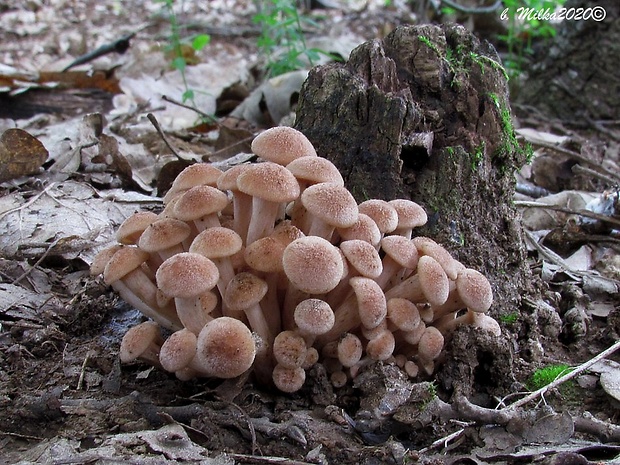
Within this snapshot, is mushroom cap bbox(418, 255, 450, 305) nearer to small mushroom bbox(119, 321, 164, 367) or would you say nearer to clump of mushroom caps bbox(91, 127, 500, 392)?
clump of mushroom caps bbox(91, 127, 500, 392)

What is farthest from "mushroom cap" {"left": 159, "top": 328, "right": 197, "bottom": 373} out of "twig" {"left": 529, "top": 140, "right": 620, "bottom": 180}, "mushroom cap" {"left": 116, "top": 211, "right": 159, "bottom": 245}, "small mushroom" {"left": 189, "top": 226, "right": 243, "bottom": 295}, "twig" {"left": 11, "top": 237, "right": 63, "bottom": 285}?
"twig" {"left": 529, "top": 140, "right": 620, "bottom": 180}

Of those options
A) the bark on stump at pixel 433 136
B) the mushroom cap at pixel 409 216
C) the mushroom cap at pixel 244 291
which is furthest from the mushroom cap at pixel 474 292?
the mushroom cap at pixel 244 291

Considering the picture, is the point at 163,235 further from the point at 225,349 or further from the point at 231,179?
the point at 225,349

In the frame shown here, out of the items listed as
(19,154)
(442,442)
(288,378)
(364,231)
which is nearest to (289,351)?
(288,378)

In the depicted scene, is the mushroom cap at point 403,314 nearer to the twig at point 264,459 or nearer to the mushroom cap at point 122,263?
the twig at point 264,459

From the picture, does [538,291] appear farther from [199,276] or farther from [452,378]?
[199,276]

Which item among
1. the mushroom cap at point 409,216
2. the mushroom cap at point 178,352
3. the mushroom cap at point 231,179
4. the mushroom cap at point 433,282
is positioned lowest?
the mushroom cap at point 178,352
